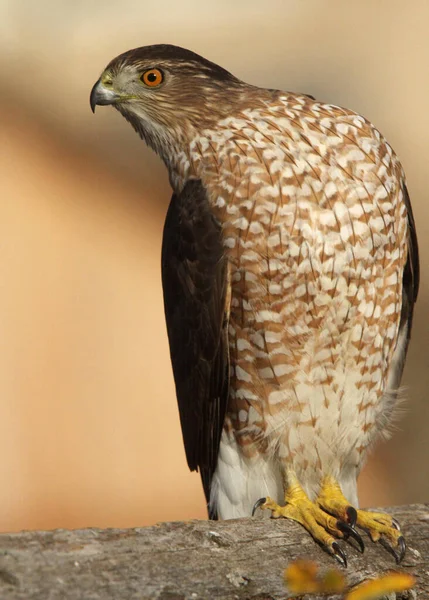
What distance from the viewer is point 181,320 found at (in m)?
3.78

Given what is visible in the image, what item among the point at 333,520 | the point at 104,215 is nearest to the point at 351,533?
the point at 333,520

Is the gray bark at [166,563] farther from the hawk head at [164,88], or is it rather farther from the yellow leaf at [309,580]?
the hawk head at [164,88]

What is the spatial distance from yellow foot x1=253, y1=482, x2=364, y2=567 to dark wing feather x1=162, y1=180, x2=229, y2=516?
1.14 feet

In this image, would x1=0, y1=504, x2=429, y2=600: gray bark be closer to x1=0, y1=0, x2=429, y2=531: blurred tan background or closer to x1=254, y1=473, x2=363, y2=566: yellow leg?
x1=254, y1=473, x2=363, y2=566: yellow leg

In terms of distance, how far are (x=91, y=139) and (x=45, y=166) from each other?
30cm

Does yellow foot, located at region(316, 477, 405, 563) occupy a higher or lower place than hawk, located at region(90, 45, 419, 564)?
lower

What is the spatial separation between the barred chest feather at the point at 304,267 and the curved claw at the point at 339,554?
49 cm

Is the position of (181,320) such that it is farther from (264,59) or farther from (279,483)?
(264,59)

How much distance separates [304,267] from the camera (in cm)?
340

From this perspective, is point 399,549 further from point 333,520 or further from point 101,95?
point 101,95

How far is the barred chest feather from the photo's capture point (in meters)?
3.41

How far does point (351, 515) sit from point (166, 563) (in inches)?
34.4

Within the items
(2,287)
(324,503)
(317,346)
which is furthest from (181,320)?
(2,287)

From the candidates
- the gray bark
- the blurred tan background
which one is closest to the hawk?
the gray bark
